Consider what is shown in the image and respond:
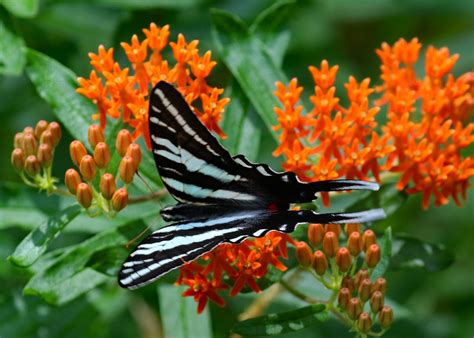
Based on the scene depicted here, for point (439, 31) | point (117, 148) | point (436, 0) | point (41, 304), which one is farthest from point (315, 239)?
point (439, 31)

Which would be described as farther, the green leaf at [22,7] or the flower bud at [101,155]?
the green leaf at [22,7]

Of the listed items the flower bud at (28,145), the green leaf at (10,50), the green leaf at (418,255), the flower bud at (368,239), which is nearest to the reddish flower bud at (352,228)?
the flower bud at (368,239)

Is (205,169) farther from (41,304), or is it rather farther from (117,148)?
(41,304)

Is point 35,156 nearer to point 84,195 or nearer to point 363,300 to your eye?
point 84,195

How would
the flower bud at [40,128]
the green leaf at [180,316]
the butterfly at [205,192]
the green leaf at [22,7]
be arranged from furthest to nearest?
1. the green leaf at [180,316]
2. the green leaf at [22,7]
3. the flower bud at [40,128]
4. the butterfly at [205,192]

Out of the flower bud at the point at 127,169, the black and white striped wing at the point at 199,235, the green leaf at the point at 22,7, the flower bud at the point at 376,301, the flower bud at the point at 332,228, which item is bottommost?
the flower bud at the point at 376,301

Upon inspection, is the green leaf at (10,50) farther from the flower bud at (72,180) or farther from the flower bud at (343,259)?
the flower bud at (343,259)

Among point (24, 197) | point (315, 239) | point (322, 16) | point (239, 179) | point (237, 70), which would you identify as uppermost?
point (322, 16)
